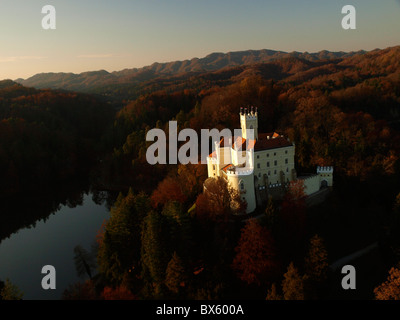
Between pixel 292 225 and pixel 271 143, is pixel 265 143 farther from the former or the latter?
pixel 292 225

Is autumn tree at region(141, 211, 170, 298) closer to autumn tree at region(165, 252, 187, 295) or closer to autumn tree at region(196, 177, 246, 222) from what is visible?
autumn tree at region(165, 252, 187, 295)

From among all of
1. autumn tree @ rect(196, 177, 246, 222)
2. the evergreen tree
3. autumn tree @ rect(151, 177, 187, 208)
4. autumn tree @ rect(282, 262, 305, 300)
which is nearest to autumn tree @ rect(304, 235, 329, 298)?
the evergreen tree

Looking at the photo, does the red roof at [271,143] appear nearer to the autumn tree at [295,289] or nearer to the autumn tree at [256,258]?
the autumn tree at [256,258]

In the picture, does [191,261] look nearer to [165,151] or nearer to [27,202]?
[165,151]

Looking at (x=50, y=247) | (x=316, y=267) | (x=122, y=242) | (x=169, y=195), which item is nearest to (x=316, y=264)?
(x=316, y=267)

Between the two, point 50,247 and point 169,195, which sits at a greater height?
point 169,195

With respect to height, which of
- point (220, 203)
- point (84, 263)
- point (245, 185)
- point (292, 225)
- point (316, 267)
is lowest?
point (84, 263)
